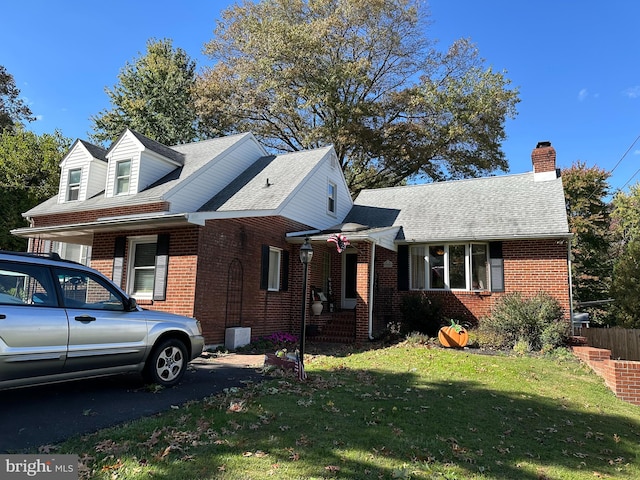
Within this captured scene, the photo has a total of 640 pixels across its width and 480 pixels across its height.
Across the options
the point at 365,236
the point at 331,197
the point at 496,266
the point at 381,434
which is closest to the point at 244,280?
the point at 365,236

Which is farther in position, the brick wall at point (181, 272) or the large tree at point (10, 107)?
the large tree at point (10, 107)

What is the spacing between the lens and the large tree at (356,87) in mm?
22812

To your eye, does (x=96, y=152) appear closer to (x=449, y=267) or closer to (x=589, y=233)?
(x=449, y=267)

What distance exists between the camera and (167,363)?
6238mm

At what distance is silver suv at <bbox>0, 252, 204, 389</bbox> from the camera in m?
4.57

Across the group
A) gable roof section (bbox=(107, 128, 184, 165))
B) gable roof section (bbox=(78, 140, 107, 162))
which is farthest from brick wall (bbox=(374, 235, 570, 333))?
gable roof section (bbox=(78, 140, 107, 162))

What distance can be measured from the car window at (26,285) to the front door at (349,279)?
36.8 ft

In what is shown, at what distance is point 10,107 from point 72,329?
34.1 m

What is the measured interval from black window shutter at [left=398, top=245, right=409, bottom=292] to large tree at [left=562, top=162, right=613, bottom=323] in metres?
12.8

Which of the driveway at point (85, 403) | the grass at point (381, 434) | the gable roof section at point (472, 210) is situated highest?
the gable roof section at point (472, 210)

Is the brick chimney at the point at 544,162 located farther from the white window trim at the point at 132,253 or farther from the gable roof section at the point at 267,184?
the white window trim at the point at 132,253

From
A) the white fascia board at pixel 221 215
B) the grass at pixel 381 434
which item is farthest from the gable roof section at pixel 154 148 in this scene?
the grass at pixel 381 434

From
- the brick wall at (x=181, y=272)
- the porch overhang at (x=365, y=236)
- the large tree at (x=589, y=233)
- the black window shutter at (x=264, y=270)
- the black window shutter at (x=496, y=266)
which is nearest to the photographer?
the brick wall at (x=181, y=272)

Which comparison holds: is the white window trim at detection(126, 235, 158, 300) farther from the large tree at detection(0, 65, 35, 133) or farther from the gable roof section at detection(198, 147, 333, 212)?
the large tree at detection(0, 65, 35, 133)
